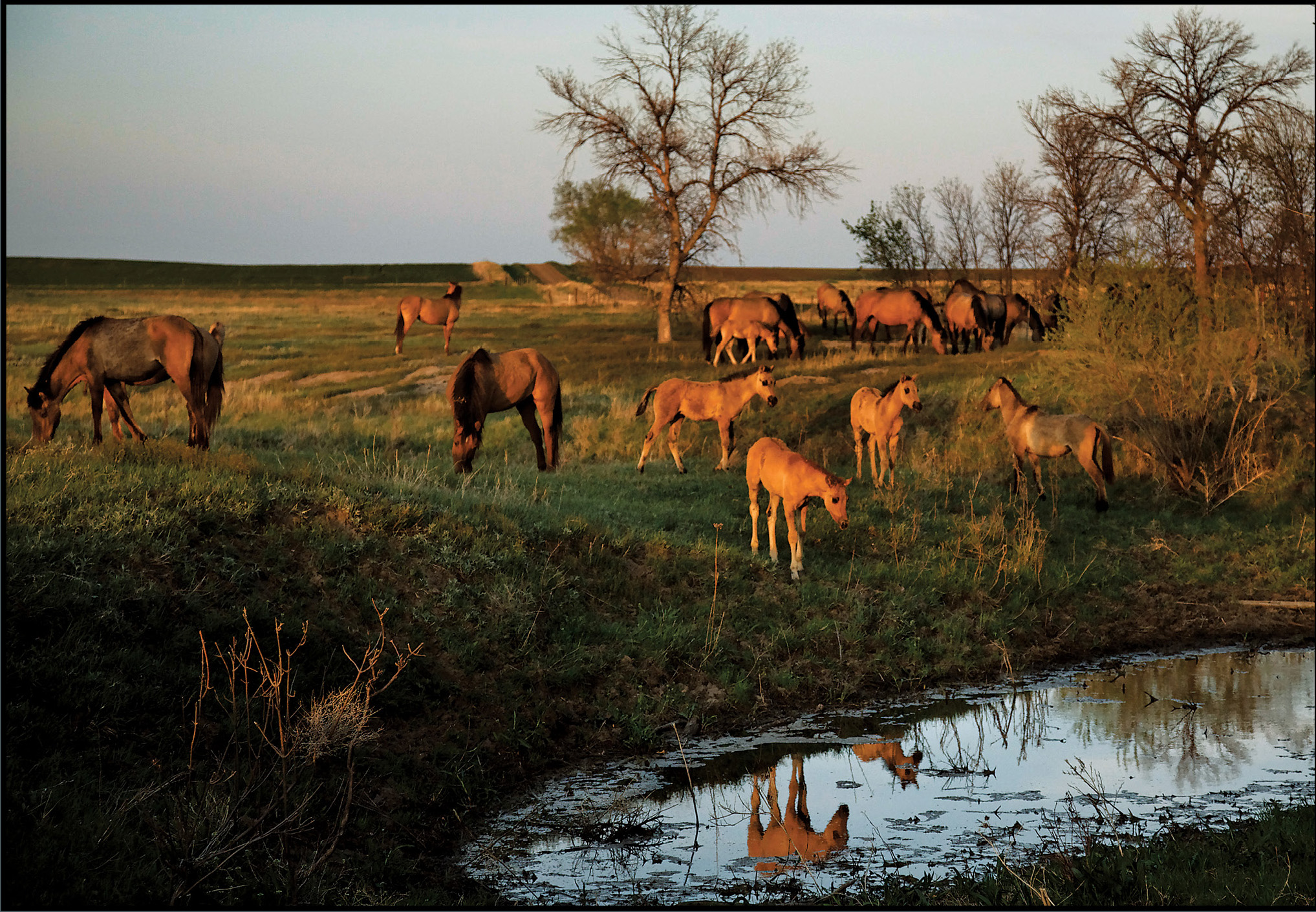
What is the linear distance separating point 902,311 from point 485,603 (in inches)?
926

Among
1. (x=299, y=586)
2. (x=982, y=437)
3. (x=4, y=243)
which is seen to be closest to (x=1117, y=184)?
(x=982, y=437)

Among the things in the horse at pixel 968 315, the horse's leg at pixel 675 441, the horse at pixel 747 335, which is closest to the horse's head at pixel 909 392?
the horse's leg at pixel 675 441

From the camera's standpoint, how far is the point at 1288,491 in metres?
15.8

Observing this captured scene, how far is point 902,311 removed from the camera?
30.7 meters

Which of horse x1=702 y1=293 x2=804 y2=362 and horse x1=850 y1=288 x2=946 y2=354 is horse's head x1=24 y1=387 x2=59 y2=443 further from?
horse x1=850 y1=288 x2=946 y2=354

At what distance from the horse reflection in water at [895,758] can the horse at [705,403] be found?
296 inches

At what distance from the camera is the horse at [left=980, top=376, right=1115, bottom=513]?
1530 centimetres

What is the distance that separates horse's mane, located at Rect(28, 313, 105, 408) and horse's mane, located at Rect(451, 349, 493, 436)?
14.9 ft

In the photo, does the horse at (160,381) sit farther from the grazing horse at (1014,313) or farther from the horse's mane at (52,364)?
the grazing horse at (1014,313)

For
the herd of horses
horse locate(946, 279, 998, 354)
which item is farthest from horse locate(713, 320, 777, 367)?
horse locate(946, 279, 998, 354)

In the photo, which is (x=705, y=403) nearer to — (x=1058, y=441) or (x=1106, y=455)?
(x=1058, y=441)

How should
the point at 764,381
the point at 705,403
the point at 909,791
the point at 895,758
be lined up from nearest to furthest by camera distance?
the point at 909,791 < the point at 895,758 < the point at 764,381 < the point at 705,403

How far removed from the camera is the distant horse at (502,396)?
1494cm

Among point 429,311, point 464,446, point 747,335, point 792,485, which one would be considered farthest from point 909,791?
point 429,311
